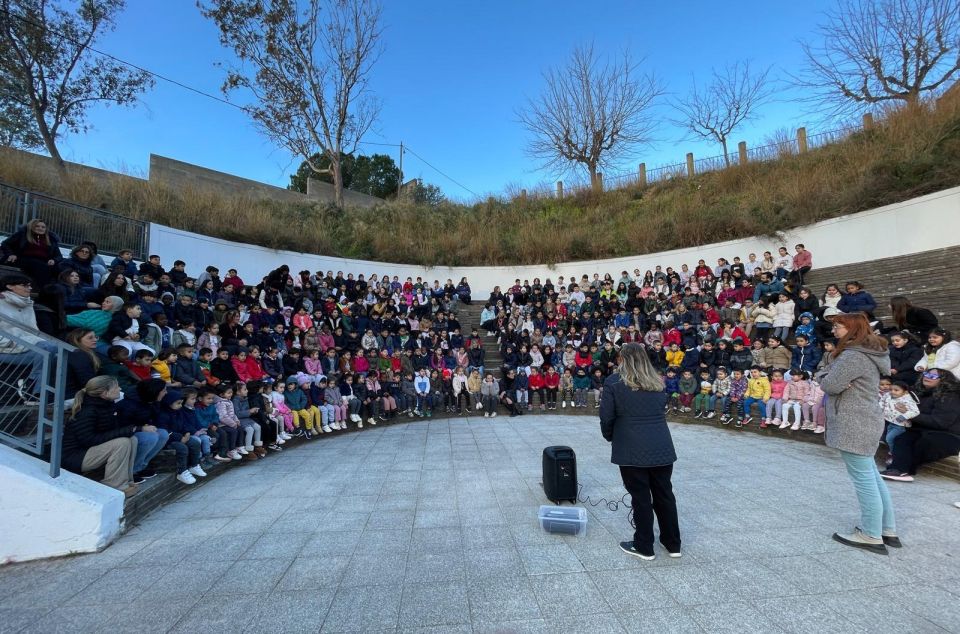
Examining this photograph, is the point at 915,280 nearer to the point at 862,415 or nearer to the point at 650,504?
the point at 862,415

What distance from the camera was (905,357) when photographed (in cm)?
691

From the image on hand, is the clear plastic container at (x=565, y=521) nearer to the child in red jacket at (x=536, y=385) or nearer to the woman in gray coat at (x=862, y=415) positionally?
the woman in gray coat at (x=862, y=415)

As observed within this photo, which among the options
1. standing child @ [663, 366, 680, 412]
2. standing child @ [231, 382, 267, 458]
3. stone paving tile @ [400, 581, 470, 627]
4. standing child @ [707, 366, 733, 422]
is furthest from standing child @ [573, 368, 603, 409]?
stone paving tile @ [400, 581, 470, 627]

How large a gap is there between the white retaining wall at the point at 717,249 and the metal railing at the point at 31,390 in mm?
9609

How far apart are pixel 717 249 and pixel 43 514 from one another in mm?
18612

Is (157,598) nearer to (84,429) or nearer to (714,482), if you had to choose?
(84,429)

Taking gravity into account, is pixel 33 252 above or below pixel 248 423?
above

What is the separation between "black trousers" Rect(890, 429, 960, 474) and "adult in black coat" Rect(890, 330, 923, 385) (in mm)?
1710

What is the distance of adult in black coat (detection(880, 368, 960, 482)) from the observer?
520cm

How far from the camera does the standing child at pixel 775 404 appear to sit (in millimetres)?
8141

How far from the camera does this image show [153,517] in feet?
14.5

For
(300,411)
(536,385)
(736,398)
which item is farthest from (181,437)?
(736,398)

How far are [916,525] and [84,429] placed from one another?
25.0 ft

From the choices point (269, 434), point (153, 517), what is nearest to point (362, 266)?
point (269, 434)
